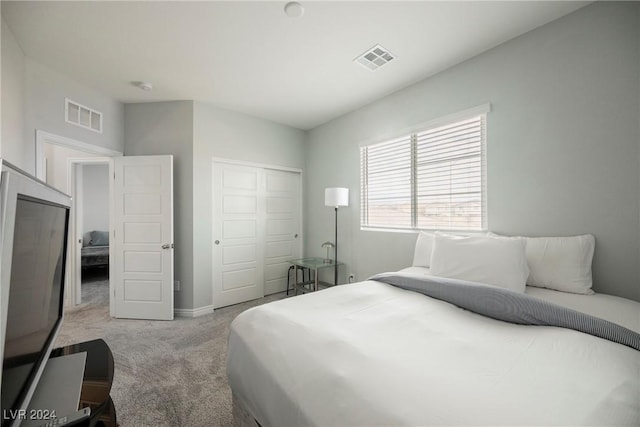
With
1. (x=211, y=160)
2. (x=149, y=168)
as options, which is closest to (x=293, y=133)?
(x=211, y=160)

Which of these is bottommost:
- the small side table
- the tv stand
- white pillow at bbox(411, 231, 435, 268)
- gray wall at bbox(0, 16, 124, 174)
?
the small side table

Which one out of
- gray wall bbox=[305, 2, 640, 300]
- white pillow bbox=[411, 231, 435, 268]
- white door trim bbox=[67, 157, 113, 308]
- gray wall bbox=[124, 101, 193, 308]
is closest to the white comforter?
white pillow bbox=[411, 231, 435, 268]

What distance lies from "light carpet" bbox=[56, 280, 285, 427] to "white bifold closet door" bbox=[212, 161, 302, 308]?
0.42m

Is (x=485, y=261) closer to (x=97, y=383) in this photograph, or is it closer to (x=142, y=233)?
(x=97, y=383)

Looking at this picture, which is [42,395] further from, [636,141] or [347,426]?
[636,141]

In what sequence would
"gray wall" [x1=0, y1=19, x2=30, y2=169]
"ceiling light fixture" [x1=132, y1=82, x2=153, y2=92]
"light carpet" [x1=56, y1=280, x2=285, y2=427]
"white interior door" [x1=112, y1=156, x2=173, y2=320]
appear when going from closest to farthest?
1. "light carpet" [x1=56, y1=280, x2=285, y2=427]
2. "gray wall" [x1=0, y1=19, x2=30, y2=169]
3. "ceiling light fixture" [x1=132, y1=82, x2=153, y2=92]
4. "white interior door" [x1=112, y1=156, x2=173, y2=320]

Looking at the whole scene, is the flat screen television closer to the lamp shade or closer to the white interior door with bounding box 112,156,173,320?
the white interior door with bounding box 112,156,173,320

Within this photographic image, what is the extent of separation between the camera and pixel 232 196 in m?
3.61

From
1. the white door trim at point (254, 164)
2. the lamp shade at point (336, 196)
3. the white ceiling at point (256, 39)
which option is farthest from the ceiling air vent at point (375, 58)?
the white door trim at point (254, 164)

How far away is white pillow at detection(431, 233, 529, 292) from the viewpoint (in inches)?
66.3

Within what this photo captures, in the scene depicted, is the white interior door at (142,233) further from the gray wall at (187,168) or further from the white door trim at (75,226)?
the white door trim at (75,226)

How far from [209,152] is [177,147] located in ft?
1.25

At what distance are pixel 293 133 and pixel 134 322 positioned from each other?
3.39 meters

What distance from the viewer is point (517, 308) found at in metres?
1.28
